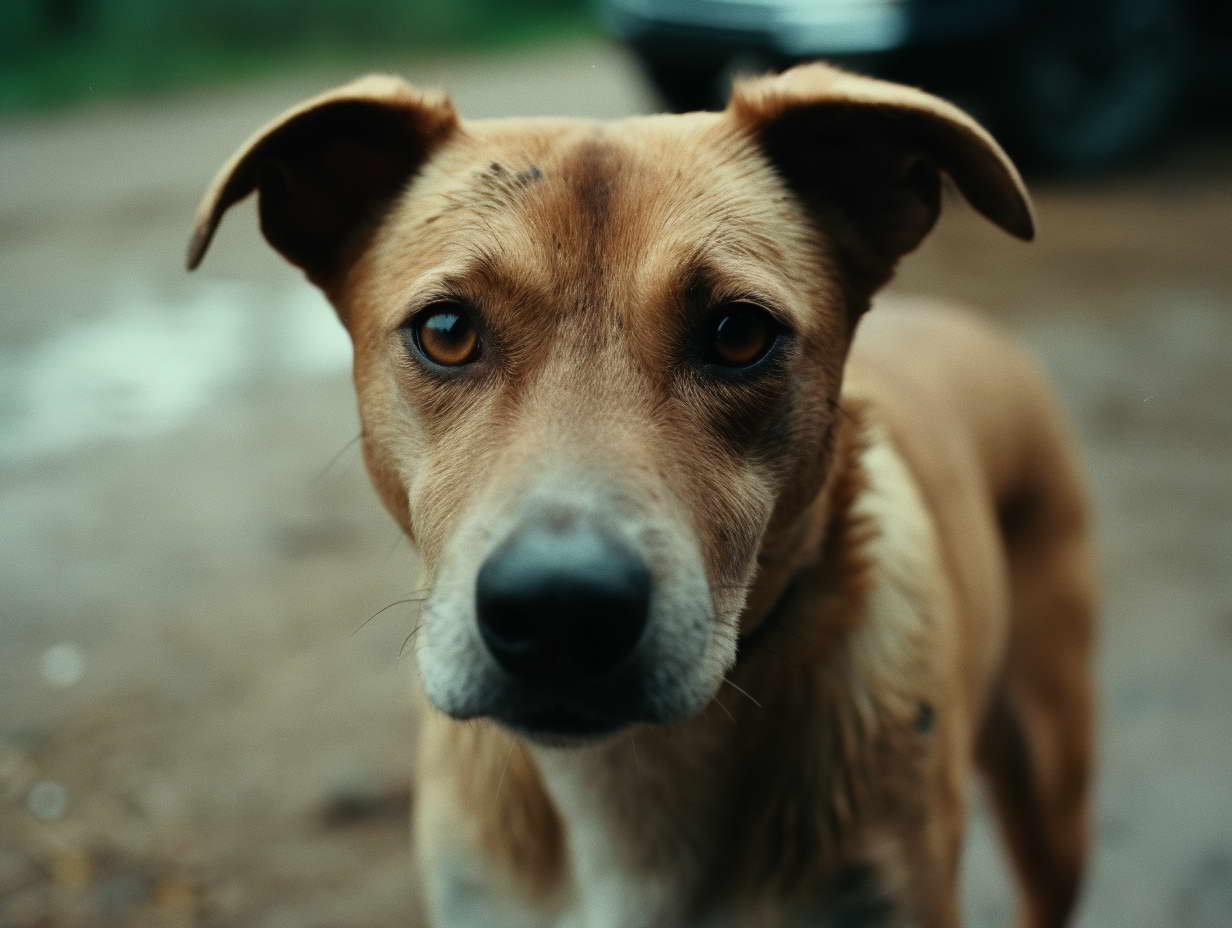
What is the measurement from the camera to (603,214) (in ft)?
6.78

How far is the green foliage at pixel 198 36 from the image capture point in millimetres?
11633

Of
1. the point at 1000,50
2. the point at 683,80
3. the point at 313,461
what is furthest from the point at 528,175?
the point at 683,80

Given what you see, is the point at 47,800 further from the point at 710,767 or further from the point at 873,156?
the point at 873,156

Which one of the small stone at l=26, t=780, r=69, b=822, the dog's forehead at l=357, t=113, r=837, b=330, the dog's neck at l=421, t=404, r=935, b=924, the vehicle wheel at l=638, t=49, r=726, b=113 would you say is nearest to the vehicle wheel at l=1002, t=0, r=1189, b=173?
the vehicle wheel at l=638, t=49, r=726, b=113

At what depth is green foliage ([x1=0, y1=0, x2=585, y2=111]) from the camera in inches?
458

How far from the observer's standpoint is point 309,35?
1311cm

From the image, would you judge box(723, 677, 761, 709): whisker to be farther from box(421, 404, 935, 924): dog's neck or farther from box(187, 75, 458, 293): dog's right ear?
box(187, 75, 458, 293): dog's right ear

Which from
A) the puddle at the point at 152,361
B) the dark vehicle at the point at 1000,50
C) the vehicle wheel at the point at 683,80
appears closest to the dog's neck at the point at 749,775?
the puddle at the point at 152,361

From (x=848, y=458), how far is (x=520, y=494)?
2.91ft

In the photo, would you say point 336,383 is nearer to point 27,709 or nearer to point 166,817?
point 27,709

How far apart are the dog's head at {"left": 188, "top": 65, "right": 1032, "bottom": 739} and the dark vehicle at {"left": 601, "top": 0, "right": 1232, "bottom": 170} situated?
571 centimetres

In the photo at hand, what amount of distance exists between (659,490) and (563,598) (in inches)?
10.4

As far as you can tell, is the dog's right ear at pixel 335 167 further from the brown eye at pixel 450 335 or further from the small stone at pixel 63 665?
the small stone at pixel 63 665

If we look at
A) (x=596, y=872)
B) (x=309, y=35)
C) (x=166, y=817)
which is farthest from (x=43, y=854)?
(x=309, y=35)
